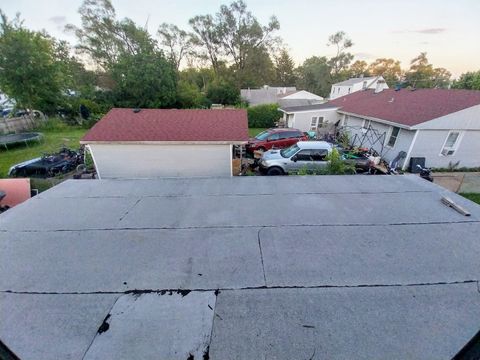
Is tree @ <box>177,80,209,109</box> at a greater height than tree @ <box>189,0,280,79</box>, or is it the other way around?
tree @ <box>189,0,280,79</box>

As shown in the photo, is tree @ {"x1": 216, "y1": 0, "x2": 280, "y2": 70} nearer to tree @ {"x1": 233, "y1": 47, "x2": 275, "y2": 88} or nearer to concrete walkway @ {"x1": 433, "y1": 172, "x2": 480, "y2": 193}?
tree @ {"x1": 233, "y1": 47, "x2": 275, "y2": 88}

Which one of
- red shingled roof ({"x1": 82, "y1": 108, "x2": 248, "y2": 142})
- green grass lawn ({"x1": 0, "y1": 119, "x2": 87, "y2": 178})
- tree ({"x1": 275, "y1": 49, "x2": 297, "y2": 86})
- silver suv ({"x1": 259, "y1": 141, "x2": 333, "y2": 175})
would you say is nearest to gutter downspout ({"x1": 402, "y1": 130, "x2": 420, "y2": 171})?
silver suv ({"x1": 259, "y1": 141, "x2": 333, "y2": 175})

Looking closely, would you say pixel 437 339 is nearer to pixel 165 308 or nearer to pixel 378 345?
pixel 378 345

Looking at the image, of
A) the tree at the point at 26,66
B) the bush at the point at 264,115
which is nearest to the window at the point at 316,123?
the bush at the point at 264,115

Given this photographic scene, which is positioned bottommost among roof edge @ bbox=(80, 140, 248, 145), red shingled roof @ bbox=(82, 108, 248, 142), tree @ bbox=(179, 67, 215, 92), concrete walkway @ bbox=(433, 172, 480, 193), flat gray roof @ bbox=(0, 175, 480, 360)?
concrete walkway @ bbox=(433, 172, 480, 193)

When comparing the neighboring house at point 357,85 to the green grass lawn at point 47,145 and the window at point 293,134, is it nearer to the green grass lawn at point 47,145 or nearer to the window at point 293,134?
the window at point 293,134

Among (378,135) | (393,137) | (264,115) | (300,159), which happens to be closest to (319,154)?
(300,159)
